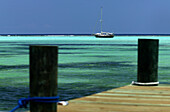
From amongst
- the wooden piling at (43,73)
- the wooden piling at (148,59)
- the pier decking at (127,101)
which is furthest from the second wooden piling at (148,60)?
the wooden piling at (43,73)

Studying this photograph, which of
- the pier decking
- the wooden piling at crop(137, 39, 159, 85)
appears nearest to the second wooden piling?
the wooden piling at crop(137, 39, 159, 85)

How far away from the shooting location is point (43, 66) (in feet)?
11.6

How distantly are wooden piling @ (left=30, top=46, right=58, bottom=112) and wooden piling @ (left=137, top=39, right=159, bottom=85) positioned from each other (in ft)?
12.9

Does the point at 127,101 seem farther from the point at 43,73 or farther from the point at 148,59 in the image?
the point at 43,73

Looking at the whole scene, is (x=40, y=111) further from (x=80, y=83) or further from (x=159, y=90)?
(x=80, y=83)

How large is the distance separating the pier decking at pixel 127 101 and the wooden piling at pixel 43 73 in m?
1.49

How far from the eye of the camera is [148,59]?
7.37 meters

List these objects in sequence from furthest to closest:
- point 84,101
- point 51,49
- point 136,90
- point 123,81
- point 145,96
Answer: point 123,81 → point 136,90 → point 145,96 → point 84,101 → point 51,49

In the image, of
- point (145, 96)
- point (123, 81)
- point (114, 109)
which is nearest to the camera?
point (114, 109)

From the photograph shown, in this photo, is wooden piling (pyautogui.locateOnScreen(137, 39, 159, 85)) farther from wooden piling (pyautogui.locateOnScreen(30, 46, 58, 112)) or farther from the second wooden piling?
wooden piling (pyautogui.locateOnScreen(30, 46, 58, 112))

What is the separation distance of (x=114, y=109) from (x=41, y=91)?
6.28 ft

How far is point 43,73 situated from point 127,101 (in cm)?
267

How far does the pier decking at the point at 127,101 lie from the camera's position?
5.30 meters

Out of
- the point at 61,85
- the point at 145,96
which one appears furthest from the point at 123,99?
the point at 61,85
